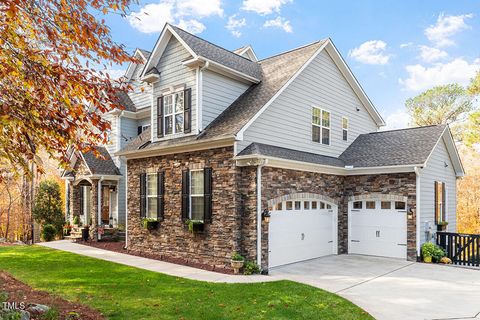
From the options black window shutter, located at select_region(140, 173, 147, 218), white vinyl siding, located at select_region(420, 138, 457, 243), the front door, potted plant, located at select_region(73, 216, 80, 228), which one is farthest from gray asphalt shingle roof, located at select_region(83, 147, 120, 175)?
white vinyl siding, located at select_region(420, 138, 457, 243)

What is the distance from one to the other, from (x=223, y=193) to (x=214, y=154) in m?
1.30

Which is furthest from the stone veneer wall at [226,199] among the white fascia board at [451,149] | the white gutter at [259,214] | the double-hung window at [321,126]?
the white fascia board at [451,149]

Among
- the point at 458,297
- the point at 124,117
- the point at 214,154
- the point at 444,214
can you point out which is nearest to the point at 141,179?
the point at 214,154

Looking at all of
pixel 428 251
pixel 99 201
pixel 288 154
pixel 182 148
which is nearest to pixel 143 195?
pixel 182 148

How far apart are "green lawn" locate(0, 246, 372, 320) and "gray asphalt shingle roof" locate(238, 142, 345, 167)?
12.3ft

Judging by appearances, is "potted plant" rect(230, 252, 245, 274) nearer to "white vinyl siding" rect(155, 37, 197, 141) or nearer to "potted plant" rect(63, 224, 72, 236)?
"white vinyl siding" rect(155, 37, 197, 141)

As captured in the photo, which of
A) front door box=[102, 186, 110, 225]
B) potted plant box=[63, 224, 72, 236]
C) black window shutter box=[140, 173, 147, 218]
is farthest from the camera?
front door box=[102, 186, 110, 225]

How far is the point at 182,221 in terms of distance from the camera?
40.2 feet

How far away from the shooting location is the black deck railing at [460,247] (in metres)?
12.4

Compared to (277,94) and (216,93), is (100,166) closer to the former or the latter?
(216,93)

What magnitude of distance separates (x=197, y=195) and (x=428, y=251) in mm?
8229

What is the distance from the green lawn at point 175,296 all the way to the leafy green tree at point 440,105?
23722 mm

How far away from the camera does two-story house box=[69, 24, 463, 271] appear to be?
434 inches

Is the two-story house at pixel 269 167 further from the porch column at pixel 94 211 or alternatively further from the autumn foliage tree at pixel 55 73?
the autumn foliage tree at pixel 55 73
